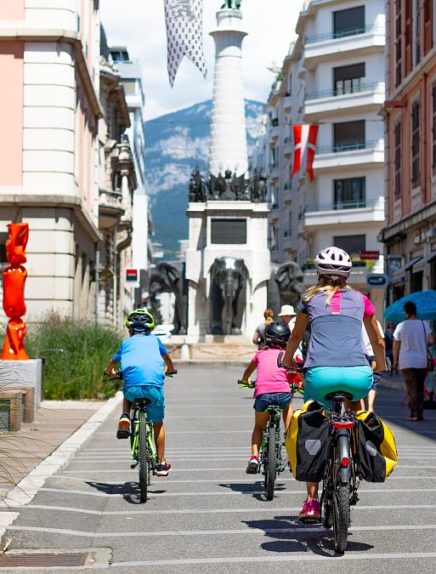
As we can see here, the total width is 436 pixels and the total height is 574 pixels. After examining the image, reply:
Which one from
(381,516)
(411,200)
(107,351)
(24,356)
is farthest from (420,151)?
(381,516)

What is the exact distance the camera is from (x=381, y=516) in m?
9.07

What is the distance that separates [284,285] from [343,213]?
15.9 m

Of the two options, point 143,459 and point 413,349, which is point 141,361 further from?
point 413,349

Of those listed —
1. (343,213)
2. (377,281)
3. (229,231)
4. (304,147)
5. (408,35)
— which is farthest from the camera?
(343,213)

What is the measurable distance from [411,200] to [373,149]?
32194 mm

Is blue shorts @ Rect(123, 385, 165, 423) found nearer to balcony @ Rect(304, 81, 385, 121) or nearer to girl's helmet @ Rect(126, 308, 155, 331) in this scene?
girl's helmet @ Rect(126, 308, 155, 331)

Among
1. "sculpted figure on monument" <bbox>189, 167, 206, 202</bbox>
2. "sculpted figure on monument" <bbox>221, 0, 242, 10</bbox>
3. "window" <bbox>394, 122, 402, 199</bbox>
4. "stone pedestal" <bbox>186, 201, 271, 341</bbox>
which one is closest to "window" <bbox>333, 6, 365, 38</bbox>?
"sculpted figure on monument" <bbox>221, 0, 242, 10</bbox>

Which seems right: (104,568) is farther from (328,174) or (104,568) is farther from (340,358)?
(328,174)

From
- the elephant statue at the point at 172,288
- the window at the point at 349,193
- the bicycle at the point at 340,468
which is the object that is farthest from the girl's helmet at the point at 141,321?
the window at the point at 349,193

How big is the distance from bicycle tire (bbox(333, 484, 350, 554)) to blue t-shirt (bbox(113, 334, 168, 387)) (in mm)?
3483

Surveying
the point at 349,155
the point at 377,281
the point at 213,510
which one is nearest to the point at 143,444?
the point at 213,510

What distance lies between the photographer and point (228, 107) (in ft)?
190

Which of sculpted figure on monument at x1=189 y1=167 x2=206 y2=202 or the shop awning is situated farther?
sculpted figure on monument at x1=189 y1=167 x2=206 y2=202

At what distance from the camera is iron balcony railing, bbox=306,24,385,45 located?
71562mm
